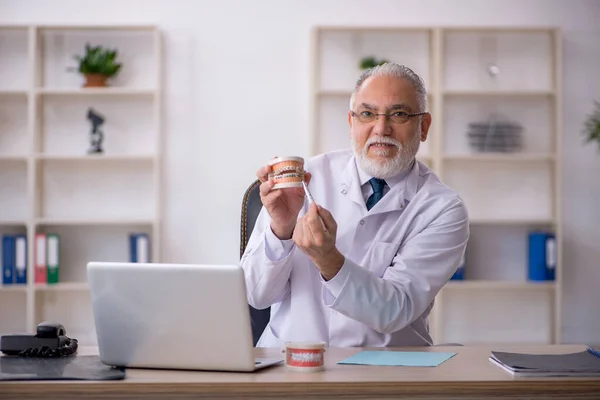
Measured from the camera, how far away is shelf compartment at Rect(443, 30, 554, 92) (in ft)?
16.5

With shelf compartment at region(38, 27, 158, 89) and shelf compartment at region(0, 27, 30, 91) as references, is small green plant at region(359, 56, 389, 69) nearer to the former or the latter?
shelf compartment at region(38, 27, 158, 89)

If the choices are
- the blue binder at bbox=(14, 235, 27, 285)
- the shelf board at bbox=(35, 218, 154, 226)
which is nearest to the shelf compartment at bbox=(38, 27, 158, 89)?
the shelf board at bbox=(35, 218, 154, 226)

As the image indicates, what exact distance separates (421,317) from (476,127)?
2887mm

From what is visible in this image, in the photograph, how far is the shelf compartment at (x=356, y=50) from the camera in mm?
5000

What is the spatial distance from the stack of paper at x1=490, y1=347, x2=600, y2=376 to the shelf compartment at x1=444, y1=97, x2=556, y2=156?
3344 mm

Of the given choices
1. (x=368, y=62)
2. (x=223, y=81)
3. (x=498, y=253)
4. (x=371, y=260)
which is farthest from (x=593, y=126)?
(x=371, y=260)

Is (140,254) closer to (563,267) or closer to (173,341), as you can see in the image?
(563,267)

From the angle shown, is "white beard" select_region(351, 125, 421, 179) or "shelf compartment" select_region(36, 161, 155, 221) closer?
"white beard" select_region(351, 125, 421, 179)

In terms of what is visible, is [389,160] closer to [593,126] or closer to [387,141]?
[387,141]

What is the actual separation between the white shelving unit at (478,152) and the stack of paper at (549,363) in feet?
10.8

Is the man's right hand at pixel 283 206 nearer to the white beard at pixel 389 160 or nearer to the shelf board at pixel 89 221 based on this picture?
the white beard at pixel 389 160

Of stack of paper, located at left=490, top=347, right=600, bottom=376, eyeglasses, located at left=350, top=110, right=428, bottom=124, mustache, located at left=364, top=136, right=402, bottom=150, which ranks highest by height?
eyeglasses, located at left=350, top=110, right=428, bottom=124

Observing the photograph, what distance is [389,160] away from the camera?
2.33 m

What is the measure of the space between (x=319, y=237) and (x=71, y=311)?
3.44m
